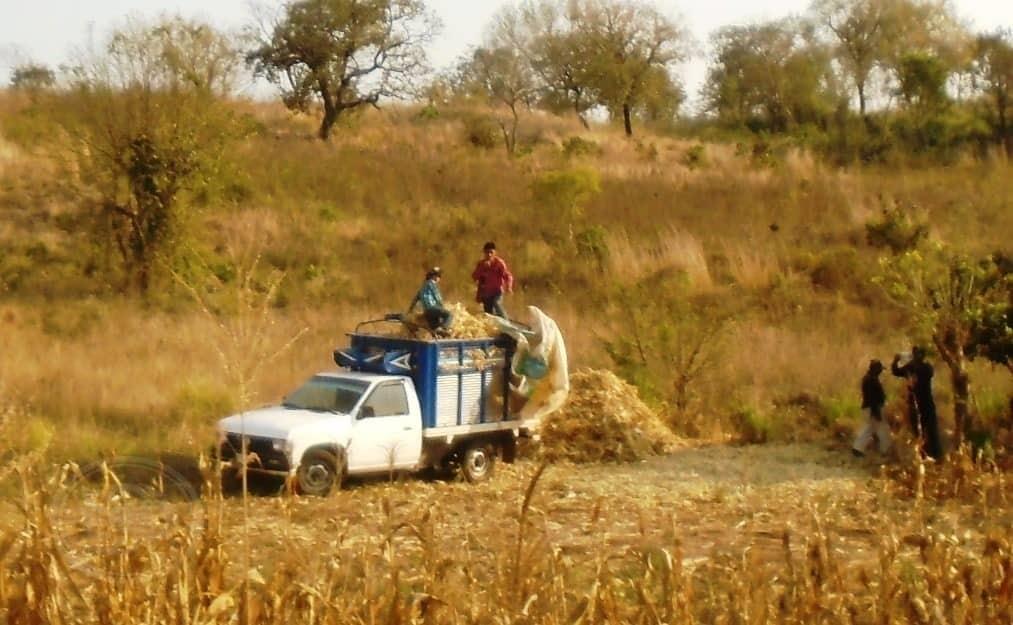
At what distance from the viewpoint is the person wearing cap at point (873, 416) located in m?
17.2

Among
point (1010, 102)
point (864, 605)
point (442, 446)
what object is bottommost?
point (442, 446)

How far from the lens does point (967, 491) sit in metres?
12.9

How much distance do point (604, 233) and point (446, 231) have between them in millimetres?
4056

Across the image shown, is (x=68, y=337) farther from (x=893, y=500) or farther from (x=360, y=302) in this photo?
(x=893, y=500)

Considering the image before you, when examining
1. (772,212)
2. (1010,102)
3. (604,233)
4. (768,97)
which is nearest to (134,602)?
(604,233)

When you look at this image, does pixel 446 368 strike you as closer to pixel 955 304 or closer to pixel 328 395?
pixel 328 395

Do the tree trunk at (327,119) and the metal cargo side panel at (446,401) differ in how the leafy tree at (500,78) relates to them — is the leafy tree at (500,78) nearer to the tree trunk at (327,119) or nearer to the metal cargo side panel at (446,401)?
the tree trunk at (327,119)

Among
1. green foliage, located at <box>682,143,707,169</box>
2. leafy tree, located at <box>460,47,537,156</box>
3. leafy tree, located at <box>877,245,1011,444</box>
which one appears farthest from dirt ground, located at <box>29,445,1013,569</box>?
leafy tree, located at <box>460,47,537,156</box>

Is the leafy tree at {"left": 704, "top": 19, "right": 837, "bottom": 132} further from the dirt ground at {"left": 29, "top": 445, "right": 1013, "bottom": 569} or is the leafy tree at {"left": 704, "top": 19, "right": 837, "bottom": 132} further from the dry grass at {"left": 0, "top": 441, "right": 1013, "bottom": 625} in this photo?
the dry grass at {"left": 0, "top": 441, "right": 1013, "bottom": 625}

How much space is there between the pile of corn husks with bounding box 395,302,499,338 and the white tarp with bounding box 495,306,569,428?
19cm

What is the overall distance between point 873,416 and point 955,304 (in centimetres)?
174

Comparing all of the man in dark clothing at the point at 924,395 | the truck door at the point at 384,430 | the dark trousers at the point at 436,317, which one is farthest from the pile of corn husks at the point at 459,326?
the man in dark clothing at the point at 924,395

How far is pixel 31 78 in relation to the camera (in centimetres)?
4422

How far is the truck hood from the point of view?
14.2 m
